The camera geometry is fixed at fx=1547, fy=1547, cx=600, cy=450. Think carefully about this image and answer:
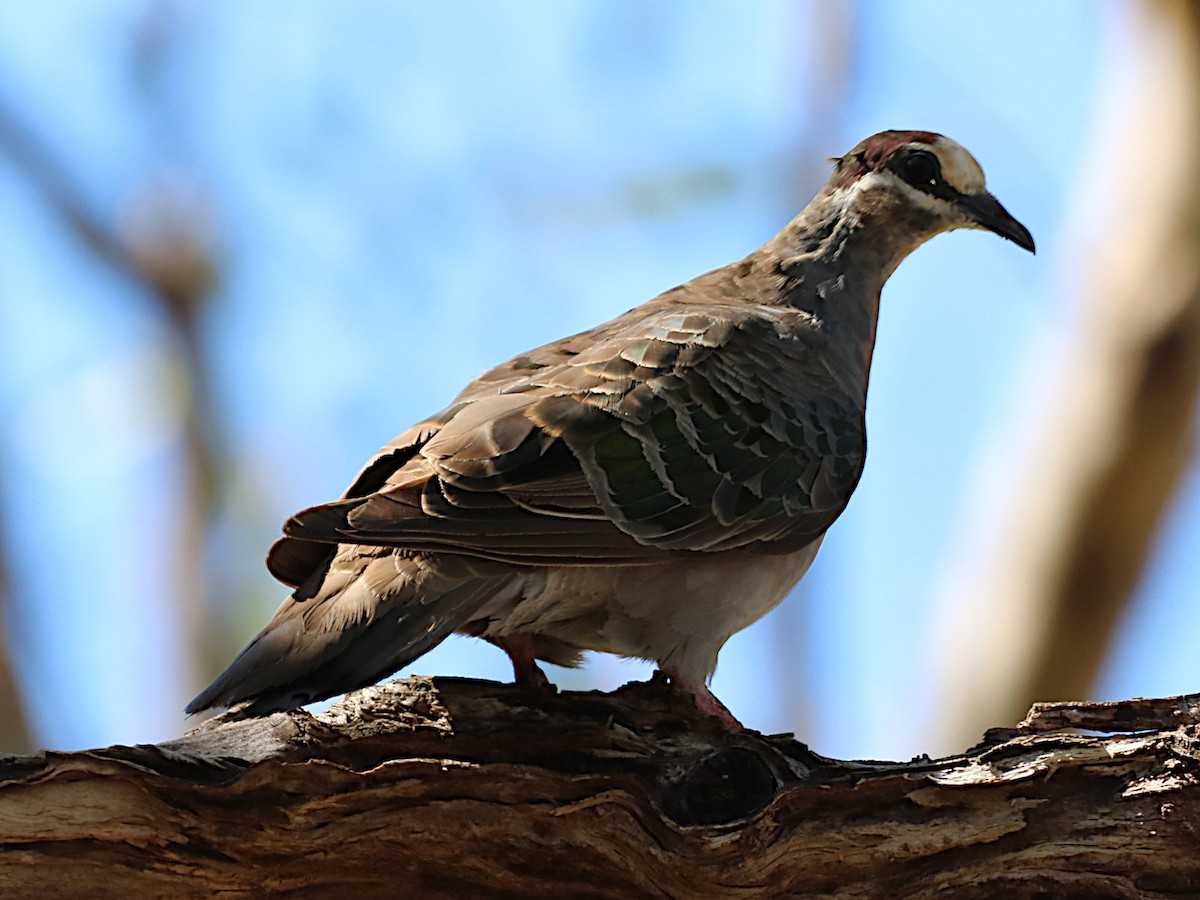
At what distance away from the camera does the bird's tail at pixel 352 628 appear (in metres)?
3.78

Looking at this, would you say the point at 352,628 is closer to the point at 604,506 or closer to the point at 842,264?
the point at 604,506

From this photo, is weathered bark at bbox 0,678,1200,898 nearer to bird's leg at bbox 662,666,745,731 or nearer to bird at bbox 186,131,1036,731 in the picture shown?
bird at bbox 186,131,1036,731

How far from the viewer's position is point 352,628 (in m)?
3.91

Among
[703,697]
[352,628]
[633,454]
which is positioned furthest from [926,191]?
[352,628]

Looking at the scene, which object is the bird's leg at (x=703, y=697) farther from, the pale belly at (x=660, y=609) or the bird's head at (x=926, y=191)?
the bird's head at (x=926, y=191)

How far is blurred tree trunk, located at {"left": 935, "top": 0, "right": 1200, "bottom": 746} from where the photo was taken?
6941 millimetres

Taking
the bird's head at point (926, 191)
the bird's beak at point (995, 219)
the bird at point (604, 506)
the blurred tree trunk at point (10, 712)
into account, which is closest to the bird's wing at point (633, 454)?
the bird at point (604, 506)

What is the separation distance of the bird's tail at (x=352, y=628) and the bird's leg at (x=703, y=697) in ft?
2.24

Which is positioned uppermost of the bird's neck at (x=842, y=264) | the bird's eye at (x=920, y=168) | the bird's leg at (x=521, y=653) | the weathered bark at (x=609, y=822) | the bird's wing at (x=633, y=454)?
the bird's eye at (x=920, y=168)

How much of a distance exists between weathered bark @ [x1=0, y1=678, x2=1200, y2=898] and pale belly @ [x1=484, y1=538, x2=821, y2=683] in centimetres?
63

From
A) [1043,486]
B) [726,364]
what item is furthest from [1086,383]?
[726,364]

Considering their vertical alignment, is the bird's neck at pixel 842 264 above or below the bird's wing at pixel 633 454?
above

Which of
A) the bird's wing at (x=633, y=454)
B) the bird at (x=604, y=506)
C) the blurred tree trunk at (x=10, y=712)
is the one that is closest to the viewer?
the bird at (x=604, y=506)

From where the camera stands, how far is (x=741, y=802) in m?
3.75
